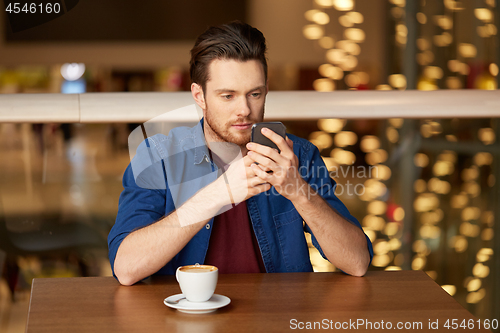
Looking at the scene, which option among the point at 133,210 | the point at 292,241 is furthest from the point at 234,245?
the point at 133,210

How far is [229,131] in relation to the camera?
1.38 metres

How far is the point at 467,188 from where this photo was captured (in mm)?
2217

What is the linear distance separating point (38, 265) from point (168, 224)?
3.18 feet

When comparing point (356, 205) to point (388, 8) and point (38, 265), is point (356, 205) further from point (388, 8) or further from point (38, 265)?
point (38, 265)

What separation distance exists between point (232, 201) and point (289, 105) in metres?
0.73

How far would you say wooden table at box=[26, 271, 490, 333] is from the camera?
85cm

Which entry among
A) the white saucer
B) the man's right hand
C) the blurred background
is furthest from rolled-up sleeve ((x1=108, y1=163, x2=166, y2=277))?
the blurred background

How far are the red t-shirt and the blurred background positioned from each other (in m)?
0.88

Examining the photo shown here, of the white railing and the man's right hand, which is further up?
the white railing

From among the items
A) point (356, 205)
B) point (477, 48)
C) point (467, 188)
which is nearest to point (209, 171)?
point (356, 205)

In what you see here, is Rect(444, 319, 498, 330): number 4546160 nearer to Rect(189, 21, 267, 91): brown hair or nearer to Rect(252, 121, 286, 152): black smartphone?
Rect(252, 121, 286, 152): black smartphone

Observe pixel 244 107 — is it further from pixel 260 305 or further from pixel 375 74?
pixel 375 74

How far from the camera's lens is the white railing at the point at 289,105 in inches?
68.2

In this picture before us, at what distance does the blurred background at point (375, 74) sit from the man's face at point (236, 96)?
0.73m
